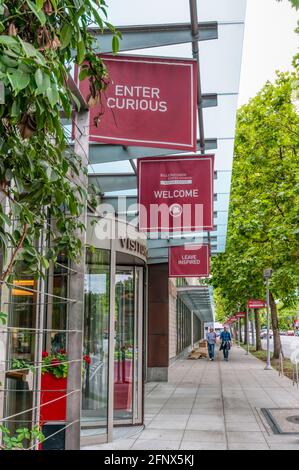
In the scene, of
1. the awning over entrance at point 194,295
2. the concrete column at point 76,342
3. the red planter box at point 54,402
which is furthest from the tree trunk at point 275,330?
the concrete column at point 76,342

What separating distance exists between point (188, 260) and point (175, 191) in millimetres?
5795

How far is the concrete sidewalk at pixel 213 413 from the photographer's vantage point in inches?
299

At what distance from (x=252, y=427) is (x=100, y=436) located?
2.81 metres

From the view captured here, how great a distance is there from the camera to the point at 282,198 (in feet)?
46.8

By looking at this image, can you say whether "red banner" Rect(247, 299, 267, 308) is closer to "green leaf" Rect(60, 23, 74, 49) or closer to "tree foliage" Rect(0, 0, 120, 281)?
"tree foliage" Rect(0, 0, 120, 281)

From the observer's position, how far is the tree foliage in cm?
185

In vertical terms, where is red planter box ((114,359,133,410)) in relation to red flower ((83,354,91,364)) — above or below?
below

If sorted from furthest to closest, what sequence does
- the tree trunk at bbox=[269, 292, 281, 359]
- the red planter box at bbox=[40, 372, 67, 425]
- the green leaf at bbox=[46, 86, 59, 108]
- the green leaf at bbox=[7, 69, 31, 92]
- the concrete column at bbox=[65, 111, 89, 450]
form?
1. the tree trunk at bbox=[269, 292, 281, 359]
2. the red planter box at bbox=[40, 372, 67, 425]
3. the concrete column at bbox=[65, 111, 89, 450]
4. the green leaf at bbox=[46, 86, 59, 108]
5. the green leaf at bbox=[7, 69, 31, 92]

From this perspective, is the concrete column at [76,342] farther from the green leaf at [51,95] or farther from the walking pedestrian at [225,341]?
the walking pedestrian at [225,341]

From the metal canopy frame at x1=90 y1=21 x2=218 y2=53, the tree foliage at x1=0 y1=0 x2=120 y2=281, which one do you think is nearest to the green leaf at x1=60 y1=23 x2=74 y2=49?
the tree foliage at x1=0 y1=0 x2=120 y2=281

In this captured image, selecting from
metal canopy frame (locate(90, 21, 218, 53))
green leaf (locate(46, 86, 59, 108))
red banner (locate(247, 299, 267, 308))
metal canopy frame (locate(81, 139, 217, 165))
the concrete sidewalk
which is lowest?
the concrete sidewalk

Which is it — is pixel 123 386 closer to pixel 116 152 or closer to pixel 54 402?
pixel 54 402

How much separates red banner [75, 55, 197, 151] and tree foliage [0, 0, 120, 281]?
1.87m

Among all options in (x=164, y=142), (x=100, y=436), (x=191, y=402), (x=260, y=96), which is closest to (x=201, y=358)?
(x=260, y=96)
